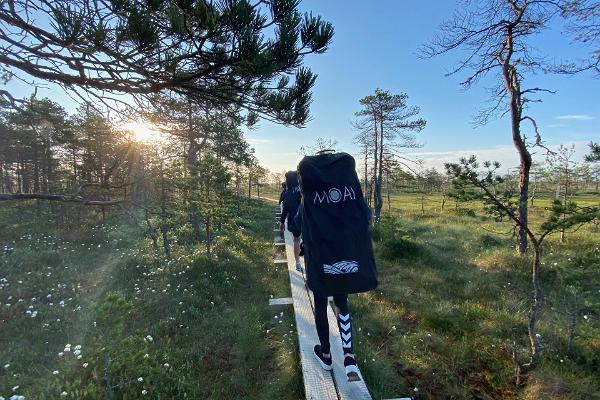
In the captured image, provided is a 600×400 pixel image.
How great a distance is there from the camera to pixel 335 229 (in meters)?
2.88

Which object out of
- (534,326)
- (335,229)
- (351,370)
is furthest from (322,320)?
(534,326)

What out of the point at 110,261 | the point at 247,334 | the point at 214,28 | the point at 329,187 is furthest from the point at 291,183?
the point at 110,261

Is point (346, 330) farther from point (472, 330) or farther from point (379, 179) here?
point (379, 179)

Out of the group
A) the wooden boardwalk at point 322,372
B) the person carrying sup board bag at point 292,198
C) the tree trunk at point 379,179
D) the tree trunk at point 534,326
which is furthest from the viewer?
the tree trunk at point 379,179

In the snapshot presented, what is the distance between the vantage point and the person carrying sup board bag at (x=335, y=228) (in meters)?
2.85

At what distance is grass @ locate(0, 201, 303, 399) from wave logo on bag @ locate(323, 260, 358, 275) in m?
1.58

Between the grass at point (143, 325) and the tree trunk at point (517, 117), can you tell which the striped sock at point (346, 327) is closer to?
the grass at point (143, 325)

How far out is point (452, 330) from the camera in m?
4.73

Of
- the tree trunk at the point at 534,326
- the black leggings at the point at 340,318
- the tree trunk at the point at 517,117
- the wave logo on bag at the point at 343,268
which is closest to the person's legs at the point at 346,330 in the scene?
the black leggings at the point at 340,318

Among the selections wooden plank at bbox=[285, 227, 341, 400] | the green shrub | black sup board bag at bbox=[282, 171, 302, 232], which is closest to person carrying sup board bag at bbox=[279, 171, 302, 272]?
black sup board bag at bbox=[282, 171, 302, 232]

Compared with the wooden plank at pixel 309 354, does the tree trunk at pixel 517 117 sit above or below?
above

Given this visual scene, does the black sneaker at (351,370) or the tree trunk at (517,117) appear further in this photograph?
the tree trunk at (517,117)

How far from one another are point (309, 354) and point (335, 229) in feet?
5.80

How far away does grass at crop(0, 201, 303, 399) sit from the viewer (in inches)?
134
